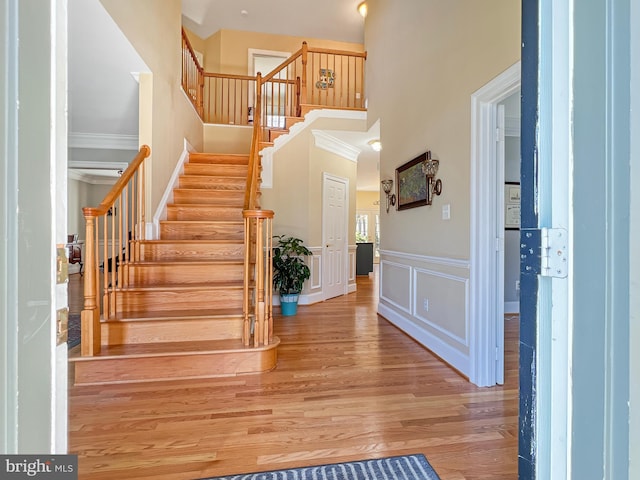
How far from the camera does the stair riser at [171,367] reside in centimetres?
216

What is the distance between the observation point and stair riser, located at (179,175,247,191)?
412 centimetres

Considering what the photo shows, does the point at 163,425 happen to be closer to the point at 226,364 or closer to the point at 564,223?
the point at 226,364

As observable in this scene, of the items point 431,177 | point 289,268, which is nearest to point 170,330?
point 289,268

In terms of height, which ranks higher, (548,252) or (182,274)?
(548,252)

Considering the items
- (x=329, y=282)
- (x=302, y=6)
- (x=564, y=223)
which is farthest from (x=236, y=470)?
(x=302, y=6)

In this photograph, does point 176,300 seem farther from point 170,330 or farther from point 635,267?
point 635,267

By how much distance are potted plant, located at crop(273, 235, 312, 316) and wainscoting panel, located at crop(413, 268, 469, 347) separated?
5.36ft

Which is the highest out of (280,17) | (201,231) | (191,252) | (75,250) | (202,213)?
(280,17)

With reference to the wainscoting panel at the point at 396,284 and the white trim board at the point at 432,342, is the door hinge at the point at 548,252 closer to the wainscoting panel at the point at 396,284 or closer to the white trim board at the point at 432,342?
the white trim board at the point at 432,342

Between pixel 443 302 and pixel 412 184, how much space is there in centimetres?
122

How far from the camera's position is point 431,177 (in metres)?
2.75

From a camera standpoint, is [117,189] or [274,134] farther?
[274,134]

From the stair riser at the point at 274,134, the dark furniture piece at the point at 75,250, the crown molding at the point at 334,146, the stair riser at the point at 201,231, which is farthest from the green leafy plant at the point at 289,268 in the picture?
the dark furniture piece at the point at 75,250

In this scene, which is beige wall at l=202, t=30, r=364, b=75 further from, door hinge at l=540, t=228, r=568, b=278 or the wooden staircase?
door hinge at l=540, t=228, r=568, b=278
